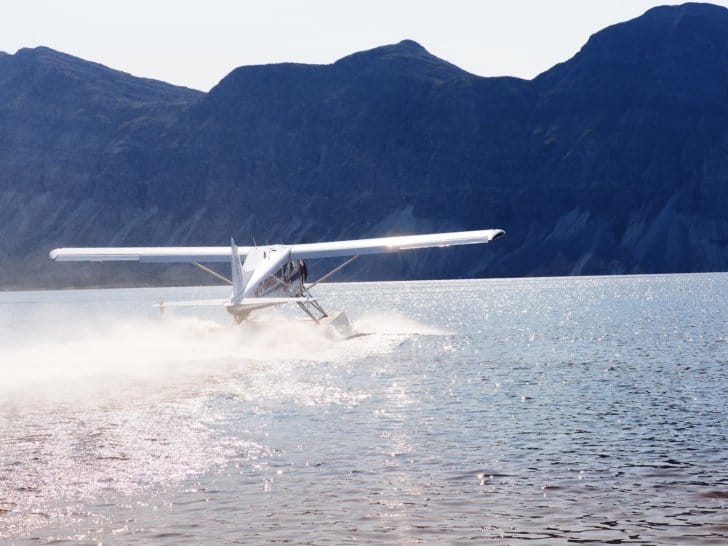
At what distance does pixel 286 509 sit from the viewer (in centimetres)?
1277

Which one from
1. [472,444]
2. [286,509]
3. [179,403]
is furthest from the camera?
[179,403]

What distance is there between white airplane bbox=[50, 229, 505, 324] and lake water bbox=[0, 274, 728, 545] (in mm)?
2105

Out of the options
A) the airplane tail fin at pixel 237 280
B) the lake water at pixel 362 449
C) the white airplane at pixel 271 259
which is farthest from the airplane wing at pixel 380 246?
the lake water at pixel 362 449

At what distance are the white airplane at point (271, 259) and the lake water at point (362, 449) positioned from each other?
211 cm

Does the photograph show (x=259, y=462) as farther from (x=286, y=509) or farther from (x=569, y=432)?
(x=569, y=432)

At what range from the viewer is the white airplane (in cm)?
3672

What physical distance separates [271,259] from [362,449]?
23730mm

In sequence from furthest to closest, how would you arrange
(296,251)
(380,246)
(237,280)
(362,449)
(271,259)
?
(380,246), (296,251), (271,259), (237,280), (362,449)

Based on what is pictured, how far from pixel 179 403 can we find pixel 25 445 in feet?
20.0

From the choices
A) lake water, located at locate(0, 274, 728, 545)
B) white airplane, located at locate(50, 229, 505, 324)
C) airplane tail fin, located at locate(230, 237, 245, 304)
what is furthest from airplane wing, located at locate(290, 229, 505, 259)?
lake water, located at locate(0, 274, 728, 545)

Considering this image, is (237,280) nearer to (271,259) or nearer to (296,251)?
(271,259)

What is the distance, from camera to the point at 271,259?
40.0 m

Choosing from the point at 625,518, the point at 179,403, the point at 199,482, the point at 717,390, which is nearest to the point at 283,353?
the point at 179,403

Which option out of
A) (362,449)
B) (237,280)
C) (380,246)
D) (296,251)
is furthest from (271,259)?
(362,449)
